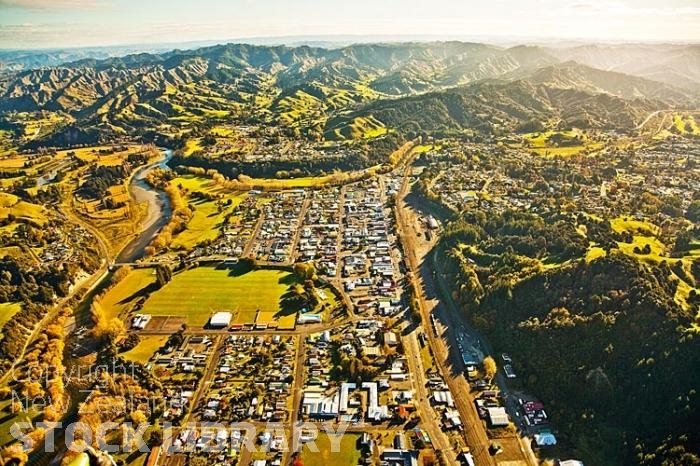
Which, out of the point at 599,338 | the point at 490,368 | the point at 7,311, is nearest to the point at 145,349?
the point at 7,311

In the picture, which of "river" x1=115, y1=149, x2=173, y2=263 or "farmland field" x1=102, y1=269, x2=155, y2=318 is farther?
"river" x1=115, y1=149, x2=173, y2=263

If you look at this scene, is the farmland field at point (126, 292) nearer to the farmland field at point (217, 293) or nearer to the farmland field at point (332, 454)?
the farmland field at point (217, 293)

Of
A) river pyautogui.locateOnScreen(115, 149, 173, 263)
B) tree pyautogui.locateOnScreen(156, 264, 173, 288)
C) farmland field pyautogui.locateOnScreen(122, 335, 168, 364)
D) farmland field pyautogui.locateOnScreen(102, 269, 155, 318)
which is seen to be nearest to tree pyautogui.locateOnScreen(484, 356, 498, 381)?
farmland field pyautogui.locateOnScreen(122, 335, 168, 364)

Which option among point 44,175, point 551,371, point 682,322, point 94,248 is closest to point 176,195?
point 94,248

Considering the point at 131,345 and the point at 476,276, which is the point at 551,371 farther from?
the point at 131,345

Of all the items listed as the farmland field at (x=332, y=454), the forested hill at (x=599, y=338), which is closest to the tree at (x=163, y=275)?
the farmland field at (x=332, y=454)

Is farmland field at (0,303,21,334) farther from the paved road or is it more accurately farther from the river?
the paved road
